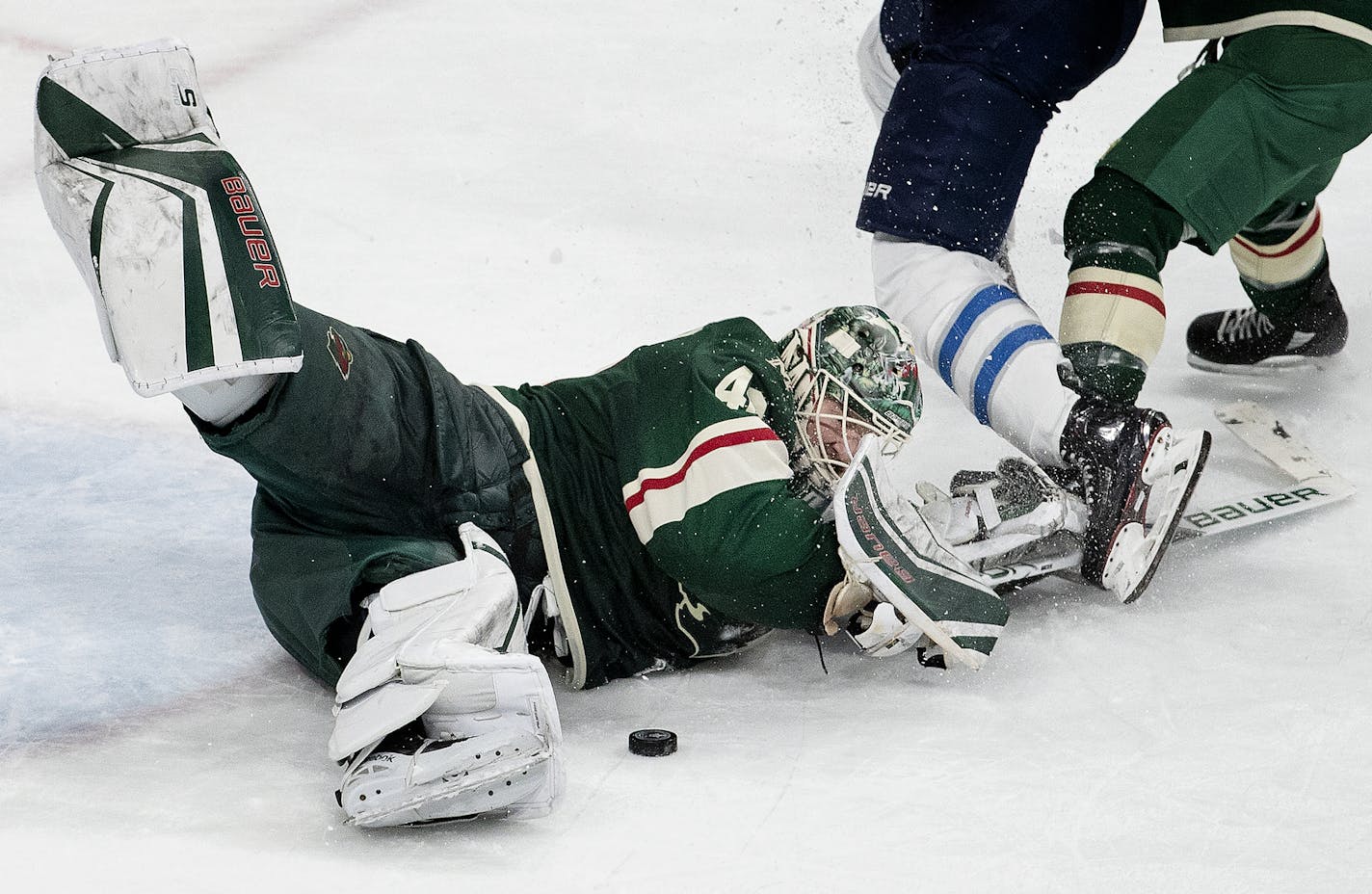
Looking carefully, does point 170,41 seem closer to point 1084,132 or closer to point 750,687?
point 750,687

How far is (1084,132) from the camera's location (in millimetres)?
4137

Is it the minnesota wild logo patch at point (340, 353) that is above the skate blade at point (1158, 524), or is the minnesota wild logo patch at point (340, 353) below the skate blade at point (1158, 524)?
above

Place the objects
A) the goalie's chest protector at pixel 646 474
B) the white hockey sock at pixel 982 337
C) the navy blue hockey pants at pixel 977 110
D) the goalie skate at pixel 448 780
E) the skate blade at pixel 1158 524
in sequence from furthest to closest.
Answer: the navy blue hockey pants at pixel 977 110 → the white hockey sock at pixel 982 337 → the skate blade at pixel 1158 524 → the goalie's chest protector at pixel 646 474 → the goalie skate at pixel 448 780

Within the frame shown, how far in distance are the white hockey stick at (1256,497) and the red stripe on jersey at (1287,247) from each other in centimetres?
31

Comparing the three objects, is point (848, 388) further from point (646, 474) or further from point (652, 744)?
point (652, 744)

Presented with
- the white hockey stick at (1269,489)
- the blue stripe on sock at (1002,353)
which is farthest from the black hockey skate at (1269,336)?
the blue stripe on sock at (1002,353)

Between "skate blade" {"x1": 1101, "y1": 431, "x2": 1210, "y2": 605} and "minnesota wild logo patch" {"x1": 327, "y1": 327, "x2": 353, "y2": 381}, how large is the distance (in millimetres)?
1049

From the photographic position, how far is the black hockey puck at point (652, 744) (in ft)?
5.64

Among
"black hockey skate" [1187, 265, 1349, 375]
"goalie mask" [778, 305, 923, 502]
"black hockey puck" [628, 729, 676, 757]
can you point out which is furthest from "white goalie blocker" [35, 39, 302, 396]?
"black hockey skate" [1187, 265, 1349, 375]

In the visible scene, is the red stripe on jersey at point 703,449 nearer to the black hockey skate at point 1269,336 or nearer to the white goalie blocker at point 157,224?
the white goalie blocker at point 157,224

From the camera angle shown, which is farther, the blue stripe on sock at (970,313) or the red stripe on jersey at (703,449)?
the blue stripe on sock at (970,313)

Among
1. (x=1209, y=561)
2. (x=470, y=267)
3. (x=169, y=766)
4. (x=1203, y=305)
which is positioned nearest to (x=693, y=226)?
(x=470, y=267)

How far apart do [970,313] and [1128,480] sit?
0.36 meters

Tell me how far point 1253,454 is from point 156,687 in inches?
73.8
